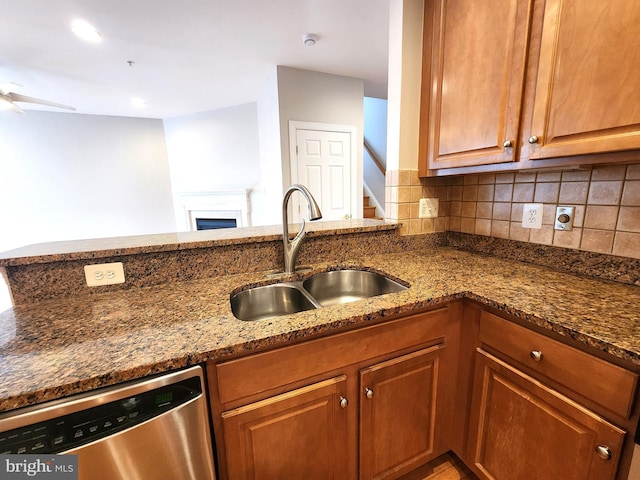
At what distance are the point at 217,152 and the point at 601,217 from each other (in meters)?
4.72

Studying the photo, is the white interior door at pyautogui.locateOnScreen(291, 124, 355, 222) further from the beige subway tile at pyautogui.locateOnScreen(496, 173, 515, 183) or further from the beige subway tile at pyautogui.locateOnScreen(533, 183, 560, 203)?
the beige subway tile at pyautogui.locateOnScreen(533, 183, 560, 203)

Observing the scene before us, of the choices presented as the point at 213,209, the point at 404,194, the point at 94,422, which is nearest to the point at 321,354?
the point at 94,422

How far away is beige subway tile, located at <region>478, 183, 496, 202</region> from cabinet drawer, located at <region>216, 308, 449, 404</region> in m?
0.76

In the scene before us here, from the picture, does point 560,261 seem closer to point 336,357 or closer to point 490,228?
point 490,228

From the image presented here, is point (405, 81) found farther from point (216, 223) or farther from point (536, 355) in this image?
point (216, 223)

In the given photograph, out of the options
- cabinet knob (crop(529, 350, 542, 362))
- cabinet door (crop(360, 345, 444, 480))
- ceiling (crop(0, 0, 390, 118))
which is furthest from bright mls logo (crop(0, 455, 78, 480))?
Answer: ceiling (crop(0, 0, 390, 118))

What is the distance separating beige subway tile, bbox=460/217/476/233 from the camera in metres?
1.53

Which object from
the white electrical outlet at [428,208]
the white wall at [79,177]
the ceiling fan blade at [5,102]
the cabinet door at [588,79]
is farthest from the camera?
the white wall at [79,177]

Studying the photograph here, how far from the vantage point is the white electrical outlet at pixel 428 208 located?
1.55m

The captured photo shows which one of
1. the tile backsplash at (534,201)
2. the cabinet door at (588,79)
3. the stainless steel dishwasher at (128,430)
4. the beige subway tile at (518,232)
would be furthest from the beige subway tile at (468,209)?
the stainless steel dishwasher at (128,430)

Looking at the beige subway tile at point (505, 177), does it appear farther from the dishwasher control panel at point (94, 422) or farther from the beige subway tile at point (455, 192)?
the dishwasher control panel at point (94, 422)

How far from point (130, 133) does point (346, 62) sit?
4089mm

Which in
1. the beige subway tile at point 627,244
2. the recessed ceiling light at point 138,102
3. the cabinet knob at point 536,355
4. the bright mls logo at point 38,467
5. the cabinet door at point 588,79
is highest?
the recessed ceiling light at point 138,102

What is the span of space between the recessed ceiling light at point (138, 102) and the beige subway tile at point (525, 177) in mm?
4658
